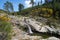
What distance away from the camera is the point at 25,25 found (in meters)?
38.3

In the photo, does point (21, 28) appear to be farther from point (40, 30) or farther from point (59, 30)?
point (59, 30)

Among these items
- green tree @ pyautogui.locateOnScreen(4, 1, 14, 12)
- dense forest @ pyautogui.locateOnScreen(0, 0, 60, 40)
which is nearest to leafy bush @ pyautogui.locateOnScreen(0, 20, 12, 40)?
dense forest @ pyautogui.locateOnScreen(0, 0, 60, 40)

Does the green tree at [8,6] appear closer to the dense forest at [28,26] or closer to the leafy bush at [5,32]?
the dense forest at [28,26]

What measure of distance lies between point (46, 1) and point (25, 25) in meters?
41.9

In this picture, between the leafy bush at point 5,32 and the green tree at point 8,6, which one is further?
the green tree at point 8,6

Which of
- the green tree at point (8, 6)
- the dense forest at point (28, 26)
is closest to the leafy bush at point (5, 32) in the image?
the dense forest at point (28, 26)

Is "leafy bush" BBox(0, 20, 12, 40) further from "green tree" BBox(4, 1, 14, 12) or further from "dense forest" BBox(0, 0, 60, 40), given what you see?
"green tree" BBox(4, 1, 14, 12)

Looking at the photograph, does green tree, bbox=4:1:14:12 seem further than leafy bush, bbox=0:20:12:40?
Yes

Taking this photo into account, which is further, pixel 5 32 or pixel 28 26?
pixel 28 26

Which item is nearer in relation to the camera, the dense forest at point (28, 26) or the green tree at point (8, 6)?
the dense forest at point (28, 26)

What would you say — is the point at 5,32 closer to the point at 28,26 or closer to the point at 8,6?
the point at 28,26

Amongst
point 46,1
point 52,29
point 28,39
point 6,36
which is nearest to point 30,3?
point 46,1

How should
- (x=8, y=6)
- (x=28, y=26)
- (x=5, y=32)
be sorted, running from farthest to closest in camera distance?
1. (x=8, y=6)
2. (x=28, y=26)
3. (x=5, y=32)

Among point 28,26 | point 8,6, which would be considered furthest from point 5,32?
point 8,6
